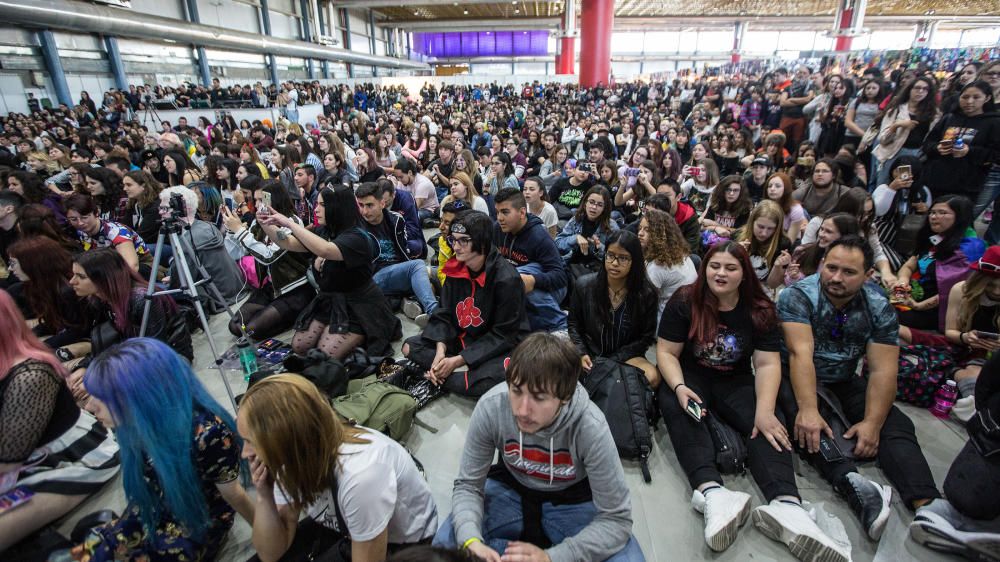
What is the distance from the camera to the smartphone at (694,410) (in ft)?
7.57

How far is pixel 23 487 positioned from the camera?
1930 mm

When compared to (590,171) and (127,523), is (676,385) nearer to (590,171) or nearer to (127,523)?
(127,523)

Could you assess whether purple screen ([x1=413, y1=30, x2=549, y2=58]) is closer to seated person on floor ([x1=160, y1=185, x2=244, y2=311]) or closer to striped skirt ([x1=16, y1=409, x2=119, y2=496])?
seated person on floor ([x1=160, y1=185, x2=244, y2=311])

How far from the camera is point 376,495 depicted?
4.49 ft

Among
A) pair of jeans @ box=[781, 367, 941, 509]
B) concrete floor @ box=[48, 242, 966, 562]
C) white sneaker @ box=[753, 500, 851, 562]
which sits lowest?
concrete floor @ box=[48, 242, 966, 562]

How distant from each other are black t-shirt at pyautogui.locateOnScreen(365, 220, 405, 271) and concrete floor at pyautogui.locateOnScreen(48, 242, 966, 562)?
5.94 feet

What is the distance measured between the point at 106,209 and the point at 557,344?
214 inches

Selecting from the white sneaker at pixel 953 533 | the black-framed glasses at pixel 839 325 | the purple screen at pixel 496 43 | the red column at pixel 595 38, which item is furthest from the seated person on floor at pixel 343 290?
the purple screen at pixel 496 43

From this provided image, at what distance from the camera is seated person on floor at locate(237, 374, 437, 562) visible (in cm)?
130

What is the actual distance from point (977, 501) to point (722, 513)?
998 mm

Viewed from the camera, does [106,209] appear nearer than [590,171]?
Yes

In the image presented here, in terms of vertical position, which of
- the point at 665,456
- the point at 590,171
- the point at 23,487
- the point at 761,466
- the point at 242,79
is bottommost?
the point at 665,456

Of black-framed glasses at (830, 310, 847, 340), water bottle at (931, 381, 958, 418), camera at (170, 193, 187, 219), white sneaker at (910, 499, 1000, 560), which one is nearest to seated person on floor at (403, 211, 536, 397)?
black-framed glasses at (830, 310, 847, 340)

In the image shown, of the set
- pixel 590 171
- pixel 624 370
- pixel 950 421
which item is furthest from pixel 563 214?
pixel 950 421
